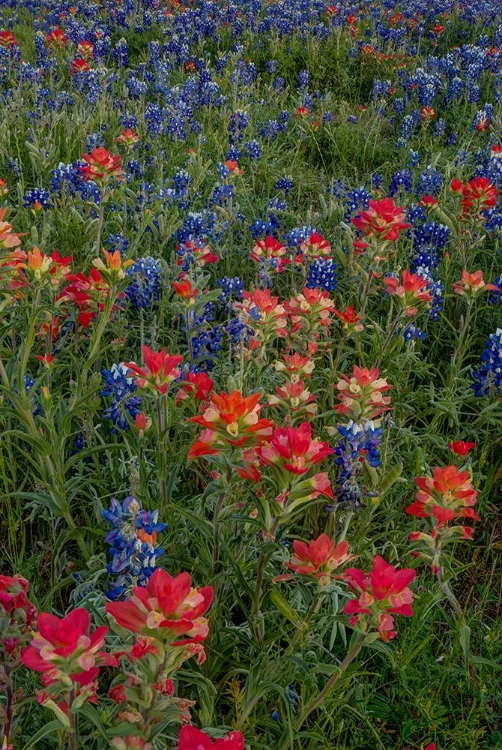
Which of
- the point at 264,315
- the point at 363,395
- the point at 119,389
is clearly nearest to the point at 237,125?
the point at 264,315

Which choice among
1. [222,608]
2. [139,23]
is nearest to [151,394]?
[222,608]

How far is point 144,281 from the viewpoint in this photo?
2.67 meters

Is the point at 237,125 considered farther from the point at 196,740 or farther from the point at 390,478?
the point at 196,740

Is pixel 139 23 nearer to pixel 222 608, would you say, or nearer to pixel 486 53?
pixel 486 53

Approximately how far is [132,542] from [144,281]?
1510 millimetres

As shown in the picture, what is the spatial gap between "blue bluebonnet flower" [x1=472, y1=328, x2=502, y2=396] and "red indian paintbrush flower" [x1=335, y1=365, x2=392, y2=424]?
28.1 inches

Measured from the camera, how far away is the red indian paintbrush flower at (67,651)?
97 cm

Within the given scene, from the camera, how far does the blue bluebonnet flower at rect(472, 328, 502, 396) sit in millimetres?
2344

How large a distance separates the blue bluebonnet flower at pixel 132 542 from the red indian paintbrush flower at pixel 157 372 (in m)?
0.37

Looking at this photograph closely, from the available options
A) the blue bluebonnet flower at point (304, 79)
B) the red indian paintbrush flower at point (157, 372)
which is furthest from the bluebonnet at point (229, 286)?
the blue bluebonnet flower at point (304, 79)

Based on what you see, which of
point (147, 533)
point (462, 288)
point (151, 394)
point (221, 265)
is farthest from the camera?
point (221, 265)

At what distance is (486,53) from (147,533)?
22.7ft

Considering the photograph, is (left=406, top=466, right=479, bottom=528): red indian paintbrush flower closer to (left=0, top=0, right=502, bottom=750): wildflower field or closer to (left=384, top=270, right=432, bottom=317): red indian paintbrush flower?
(left=0, top=0, right=502, bottom=750): wildflower field

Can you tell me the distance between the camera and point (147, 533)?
1.39 meters
